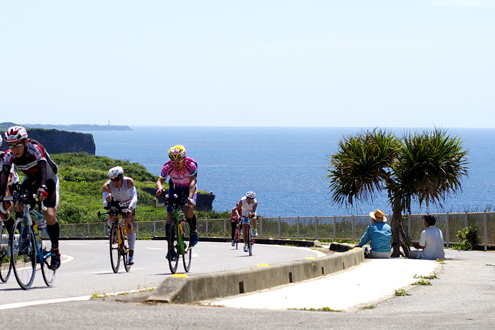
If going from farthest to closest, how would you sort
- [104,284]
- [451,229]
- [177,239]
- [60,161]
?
[60,161], [451,229], [177,239], [104,284]

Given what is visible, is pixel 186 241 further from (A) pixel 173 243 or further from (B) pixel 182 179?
(B) pixel 182 179

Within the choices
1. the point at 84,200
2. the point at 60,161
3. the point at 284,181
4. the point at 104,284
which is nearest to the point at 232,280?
the point at 104,284

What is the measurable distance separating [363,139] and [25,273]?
48.7 feet

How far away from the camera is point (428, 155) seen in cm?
2081

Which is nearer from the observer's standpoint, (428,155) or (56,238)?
(56,238)

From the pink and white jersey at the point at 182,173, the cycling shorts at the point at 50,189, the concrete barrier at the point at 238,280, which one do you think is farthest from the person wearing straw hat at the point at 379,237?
the cycling shorts at the point at 50,189

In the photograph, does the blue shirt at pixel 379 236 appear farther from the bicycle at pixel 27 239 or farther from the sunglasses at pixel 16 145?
the sunglasses at pixel 16 145

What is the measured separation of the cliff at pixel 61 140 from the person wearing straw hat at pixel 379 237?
562 ft

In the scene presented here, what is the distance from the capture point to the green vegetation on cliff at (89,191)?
66.1 m

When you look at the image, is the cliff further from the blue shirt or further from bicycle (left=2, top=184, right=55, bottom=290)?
bicycle (left=2, top=184, right=55, bottom=290)

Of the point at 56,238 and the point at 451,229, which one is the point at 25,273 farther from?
the point at 451,229

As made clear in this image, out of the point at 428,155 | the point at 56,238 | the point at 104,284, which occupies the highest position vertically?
the point at 428,155

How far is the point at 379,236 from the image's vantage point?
17.2 metres

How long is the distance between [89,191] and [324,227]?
215 feet
